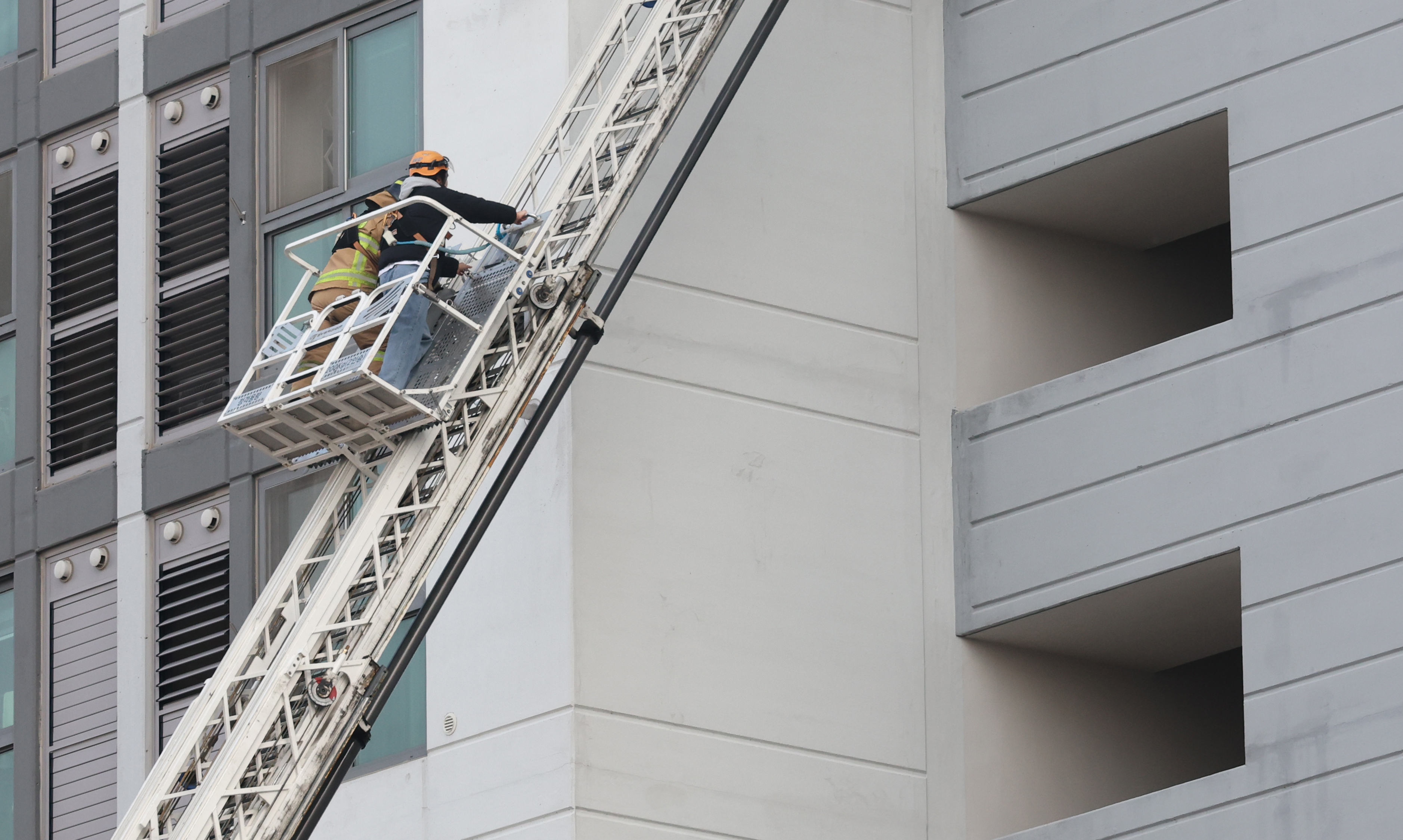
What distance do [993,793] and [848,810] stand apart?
204cm

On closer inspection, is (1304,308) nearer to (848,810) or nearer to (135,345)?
(848,810)

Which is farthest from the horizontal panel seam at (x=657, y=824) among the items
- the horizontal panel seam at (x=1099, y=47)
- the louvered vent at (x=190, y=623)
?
the horizontal panel seam at (x=1099, y=47)

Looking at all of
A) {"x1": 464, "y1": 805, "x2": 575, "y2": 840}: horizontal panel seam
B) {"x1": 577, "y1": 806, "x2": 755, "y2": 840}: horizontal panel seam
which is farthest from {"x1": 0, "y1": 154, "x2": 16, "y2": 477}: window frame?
{"x1": 577, "y1": 806, "x2": 755, "y2": 840}: horizontal panel seam

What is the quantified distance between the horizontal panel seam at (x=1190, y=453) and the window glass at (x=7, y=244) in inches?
449

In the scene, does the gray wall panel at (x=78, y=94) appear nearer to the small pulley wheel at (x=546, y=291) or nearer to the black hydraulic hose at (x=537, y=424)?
the black hydraulic hose at (x=537, y=424)

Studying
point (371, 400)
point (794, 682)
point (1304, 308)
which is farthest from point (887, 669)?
point (371, 400)

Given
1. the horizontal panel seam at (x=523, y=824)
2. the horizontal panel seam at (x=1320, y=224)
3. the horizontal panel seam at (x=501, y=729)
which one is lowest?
the horizontal panel seam at (x=523, y=824)

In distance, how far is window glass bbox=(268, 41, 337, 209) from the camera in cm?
3108

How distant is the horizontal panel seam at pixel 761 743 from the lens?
89.2 feet

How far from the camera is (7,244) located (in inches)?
1318

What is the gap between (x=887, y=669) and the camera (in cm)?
2947

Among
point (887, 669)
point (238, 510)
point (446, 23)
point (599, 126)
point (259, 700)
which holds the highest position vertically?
point (446, 23)

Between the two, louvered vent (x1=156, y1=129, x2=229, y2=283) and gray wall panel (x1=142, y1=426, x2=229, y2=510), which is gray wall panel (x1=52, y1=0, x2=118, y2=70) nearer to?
louvered vent (x1=156, y1=129, x2=229, y2=283)

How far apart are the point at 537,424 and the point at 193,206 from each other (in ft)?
25.9
